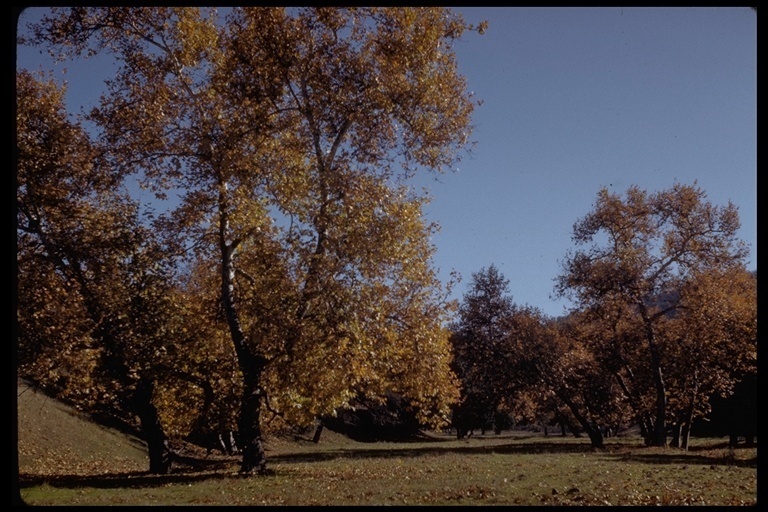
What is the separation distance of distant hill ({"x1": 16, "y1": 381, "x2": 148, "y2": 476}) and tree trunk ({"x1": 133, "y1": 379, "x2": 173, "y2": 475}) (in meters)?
2.76

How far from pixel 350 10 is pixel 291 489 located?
1552cm

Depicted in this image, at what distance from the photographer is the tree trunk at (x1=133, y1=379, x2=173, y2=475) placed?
21562 mm

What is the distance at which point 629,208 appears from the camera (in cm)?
3816

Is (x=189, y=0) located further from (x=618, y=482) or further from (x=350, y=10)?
(x=618, y=482)

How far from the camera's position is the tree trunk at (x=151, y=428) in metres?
21.6

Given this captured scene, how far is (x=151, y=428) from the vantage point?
22031 mm

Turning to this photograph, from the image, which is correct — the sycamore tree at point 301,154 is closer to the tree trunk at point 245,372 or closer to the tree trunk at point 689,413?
the tree trunk at point 245,372

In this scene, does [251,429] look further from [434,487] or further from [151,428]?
[434,487]

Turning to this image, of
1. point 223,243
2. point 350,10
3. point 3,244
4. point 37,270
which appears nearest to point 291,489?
point 223,243

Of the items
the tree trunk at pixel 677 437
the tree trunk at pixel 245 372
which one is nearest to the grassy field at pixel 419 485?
the tree trunk at pixel 245 372

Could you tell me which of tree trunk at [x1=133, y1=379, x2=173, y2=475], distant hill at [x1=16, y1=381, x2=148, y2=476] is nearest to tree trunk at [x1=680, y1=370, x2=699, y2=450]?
tree trunk at [x1=133, y1=379, x2=173, y2=475]

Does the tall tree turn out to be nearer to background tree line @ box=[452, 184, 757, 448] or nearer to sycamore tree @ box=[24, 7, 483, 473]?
sycamore tree @ box=[24, 7, 483, 473]

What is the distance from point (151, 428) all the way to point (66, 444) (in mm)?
11158

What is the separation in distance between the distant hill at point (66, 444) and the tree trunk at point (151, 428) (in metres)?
2.76
